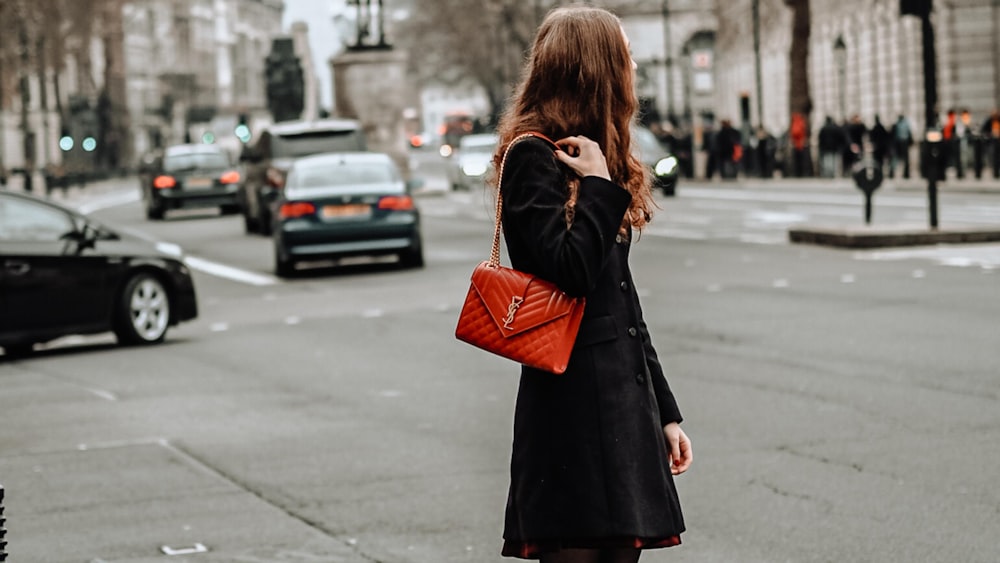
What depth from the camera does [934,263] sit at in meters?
19.4

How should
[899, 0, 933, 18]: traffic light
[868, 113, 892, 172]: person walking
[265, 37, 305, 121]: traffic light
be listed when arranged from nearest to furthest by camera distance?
[899, 0, 933, 18]: traffic light
[868, 113, 892, 172]: person walking
[265, 37, 305, 121]: traffic light

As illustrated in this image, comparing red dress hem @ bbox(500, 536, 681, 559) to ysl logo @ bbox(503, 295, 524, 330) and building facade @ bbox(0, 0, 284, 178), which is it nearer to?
ysl logo @ bbox(503, 295, 524, 330)

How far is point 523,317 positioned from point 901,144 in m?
41.4

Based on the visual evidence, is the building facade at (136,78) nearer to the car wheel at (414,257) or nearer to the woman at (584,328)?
the car wheel at (414,257)

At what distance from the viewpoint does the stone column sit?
176 ft

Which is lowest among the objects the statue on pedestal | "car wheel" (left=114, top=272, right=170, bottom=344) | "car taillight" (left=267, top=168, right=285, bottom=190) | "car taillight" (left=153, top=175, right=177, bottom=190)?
"car wheel" (left=114, top=272, right=170, bottom=344)

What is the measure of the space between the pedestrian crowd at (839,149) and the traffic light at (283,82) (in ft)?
56.1

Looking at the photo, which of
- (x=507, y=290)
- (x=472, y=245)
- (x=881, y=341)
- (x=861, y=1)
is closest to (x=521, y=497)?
(x=507, y=290)

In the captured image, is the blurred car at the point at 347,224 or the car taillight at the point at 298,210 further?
the car taillight at the point at 298,210

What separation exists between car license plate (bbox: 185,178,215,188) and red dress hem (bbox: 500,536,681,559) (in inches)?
1483

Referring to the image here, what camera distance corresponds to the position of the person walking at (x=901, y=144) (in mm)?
43562

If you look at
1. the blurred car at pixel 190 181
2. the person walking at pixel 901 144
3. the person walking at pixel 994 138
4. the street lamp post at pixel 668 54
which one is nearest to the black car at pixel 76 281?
the blurred car at pixel 190 181

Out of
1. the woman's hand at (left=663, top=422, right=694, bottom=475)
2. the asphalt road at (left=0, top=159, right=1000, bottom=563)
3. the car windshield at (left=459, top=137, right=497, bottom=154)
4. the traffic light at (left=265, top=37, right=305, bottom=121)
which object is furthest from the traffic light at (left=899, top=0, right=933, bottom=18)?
the traffic light at (left=265, top=37, right=305, bottom=121)

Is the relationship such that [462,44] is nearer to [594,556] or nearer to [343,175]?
[343,175]
